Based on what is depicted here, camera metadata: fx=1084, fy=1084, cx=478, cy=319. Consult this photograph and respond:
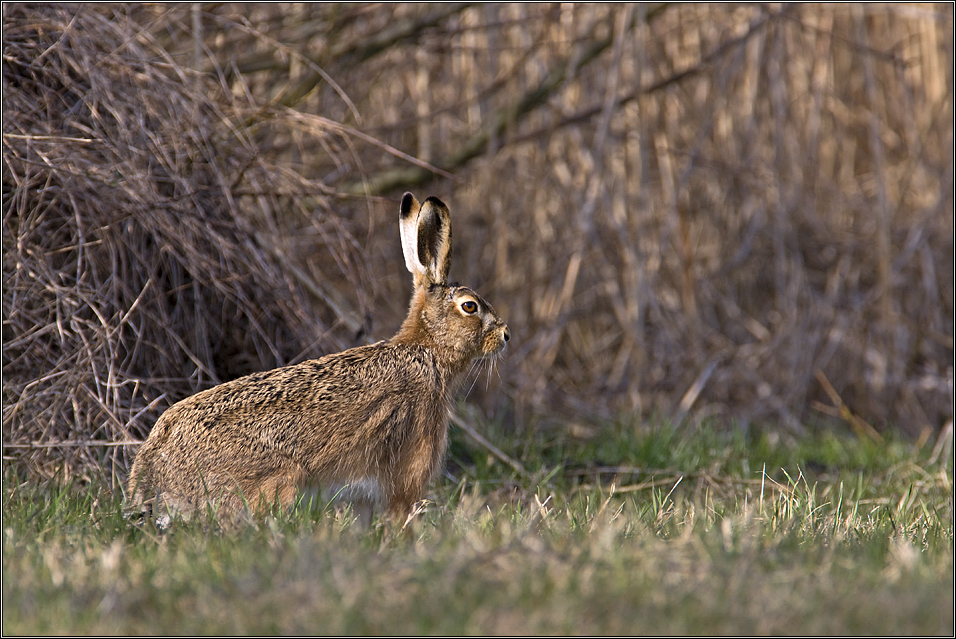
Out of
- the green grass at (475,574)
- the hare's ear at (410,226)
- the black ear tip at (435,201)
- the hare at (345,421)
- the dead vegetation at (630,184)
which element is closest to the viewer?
the green grass at (475,574)

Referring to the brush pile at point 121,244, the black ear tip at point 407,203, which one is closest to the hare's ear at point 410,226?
the black ear tip at point 407,203

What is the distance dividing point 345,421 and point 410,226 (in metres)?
0.95

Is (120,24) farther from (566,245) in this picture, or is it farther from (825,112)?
(825,112)

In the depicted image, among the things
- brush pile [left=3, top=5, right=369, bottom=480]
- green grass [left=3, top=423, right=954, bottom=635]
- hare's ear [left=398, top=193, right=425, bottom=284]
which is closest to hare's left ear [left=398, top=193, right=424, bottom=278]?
hare's ear [left=398, top=193, right=425, bottom=284]

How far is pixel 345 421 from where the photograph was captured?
4.08 m

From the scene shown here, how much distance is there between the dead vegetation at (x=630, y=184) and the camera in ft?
21.2

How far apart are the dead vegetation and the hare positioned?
3.26ft

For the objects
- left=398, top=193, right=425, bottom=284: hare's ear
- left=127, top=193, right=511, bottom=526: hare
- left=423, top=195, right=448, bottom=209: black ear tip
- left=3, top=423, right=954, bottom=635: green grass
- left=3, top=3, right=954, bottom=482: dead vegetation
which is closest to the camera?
left=3, top=423, right=954, bottom=635: green grass

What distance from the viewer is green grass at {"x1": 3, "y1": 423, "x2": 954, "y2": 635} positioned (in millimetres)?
2457

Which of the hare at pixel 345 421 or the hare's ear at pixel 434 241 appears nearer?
the hare at pixel 345 421

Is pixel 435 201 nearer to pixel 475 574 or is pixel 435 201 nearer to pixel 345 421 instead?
pixel 345 421

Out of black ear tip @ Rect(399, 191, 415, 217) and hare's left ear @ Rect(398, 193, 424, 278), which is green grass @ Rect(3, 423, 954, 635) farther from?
black ear tip @ Rect(399, 191, 415, 217)

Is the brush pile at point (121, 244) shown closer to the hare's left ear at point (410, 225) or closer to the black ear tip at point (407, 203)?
the hare's left ear at point (410, 225)

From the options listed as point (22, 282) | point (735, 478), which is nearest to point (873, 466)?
point (735, 478)
